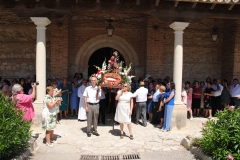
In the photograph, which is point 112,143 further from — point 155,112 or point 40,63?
point 40,63

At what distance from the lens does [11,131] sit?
4.70 metres

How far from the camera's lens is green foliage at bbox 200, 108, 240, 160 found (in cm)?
469

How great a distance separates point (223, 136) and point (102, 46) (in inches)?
285

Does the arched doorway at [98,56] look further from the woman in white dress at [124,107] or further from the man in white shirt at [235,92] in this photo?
the man in white shirt at [235,92]

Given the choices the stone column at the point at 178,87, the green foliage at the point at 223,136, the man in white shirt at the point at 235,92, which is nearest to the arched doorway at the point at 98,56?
the stone column at the point at 178,87

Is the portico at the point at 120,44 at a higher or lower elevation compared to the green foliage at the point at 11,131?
higher

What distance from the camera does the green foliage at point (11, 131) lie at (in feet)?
14.9

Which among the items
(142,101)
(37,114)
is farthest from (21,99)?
(142,101)

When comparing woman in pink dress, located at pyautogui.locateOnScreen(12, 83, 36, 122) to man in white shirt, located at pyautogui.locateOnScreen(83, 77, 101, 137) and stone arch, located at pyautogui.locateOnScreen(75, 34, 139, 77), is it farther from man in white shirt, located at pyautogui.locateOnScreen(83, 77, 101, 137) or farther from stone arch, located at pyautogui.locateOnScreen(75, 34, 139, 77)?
stone arch, located at pyautogui.locateOnScreen(75, 34, 139, 77)

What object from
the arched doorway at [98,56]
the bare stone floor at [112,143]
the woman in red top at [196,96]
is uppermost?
the arched doorway at [98,56]

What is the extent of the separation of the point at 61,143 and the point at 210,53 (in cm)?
809

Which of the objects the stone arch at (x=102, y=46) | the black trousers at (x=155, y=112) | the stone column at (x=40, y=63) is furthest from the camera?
the stone arch at (x=102, y=46)

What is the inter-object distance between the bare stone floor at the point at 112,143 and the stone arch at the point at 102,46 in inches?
133

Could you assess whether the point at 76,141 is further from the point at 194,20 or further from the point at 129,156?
the point at 194,20
